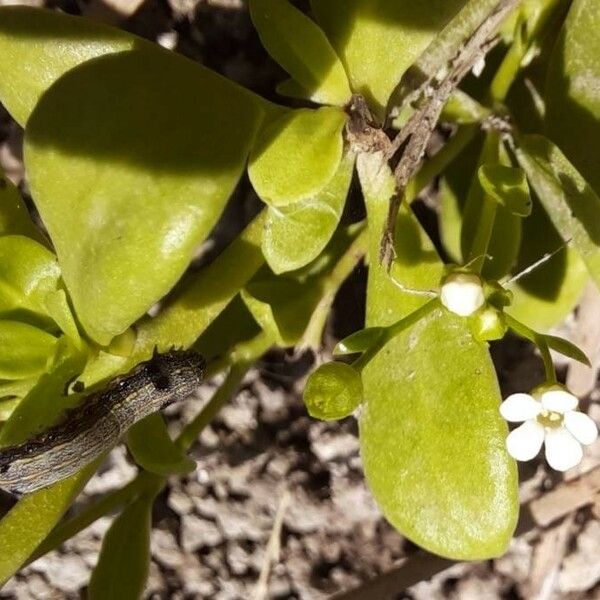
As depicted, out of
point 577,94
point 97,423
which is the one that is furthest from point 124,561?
point 577,94

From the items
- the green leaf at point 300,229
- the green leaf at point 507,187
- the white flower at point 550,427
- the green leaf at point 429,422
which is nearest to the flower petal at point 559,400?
the white flower at point 550,427

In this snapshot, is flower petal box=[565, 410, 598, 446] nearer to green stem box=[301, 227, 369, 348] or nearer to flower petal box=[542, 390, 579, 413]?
flower petal box=[542, 390, 579, 413]

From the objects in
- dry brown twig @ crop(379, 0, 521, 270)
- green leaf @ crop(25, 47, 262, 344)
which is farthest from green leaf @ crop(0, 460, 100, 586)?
dry brown twig @ crop(379, 0, 521, 270)

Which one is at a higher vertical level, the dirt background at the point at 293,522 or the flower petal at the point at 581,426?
the flower petal at the point at 581,426

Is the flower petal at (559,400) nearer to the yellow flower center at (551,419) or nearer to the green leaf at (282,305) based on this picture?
the yellow flower center at (551,419)

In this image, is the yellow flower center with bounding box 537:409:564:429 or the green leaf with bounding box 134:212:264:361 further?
the green leaf with bounding box 134:212:264:361

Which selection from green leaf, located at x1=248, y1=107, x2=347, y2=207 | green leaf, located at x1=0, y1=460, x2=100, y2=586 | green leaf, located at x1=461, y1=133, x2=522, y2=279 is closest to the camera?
green leaf, located at x1=248, y1=107, x2=347, y2=207

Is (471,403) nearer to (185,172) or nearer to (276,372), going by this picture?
(185,172)
